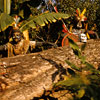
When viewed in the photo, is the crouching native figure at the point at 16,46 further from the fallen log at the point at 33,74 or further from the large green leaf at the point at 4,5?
the large green leaf at the point at 4,5

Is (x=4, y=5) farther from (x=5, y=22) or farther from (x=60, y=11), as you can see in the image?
(x=60, y=11)

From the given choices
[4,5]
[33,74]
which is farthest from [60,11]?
[33,74]

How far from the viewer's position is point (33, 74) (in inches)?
64.0

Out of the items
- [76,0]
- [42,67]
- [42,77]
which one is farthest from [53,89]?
[76,0]

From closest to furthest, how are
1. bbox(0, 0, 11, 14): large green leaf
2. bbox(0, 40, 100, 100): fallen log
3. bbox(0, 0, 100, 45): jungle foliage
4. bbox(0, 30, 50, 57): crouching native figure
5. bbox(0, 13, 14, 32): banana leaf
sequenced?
bbox(0, 40, 100, 100): fallen log, bbox(0, 30, 50, 57): crouching native figure, bbox(0, 13, 14, 32): banana leaf, bbox(0, 0, 11, 14): large green leaf, bbox(0, 0, 100, 45): jungle foliage

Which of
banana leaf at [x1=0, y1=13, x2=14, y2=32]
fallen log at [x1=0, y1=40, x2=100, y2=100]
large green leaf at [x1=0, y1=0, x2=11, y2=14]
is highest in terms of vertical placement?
large green leaf at [x1=0, y1=0, x2=11, y2=14]

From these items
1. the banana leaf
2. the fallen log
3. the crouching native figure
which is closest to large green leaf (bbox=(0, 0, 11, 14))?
the banana leaf

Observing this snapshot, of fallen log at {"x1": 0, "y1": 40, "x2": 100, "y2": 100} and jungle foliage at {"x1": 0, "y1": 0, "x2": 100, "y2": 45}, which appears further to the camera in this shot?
jungle foliage at {"x1": 0, "y1": 0, "x2": 100, "y2": 45}

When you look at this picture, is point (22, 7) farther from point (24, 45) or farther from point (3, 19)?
point (24, 45)

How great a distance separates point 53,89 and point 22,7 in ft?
15.7

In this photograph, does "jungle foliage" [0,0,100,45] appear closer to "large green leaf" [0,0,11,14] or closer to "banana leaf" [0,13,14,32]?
"large green leaf" [0,0,11,14]

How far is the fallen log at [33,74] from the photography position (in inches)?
56.6

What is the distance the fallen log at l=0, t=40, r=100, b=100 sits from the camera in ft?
4.72

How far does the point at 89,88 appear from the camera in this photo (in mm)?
910
